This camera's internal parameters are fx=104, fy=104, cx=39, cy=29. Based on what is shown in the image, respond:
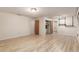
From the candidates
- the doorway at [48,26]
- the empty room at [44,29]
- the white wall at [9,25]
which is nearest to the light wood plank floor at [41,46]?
the empty room at [44,29]

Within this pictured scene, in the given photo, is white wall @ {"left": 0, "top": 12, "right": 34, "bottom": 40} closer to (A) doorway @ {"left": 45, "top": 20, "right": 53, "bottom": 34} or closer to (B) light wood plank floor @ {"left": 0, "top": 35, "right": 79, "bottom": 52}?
(B) light wood plank floor @ {"left": 0, "top": 35, "right": 79, "bottom": 52}

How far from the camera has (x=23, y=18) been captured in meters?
6.79

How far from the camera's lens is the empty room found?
3.27 meters

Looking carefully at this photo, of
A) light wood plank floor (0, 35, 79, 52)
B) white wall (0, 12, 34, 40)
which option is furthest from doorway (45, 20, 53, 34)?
white wall (0, 12, 34, 40)

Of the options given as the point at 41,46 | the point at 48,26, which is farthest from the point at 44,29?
the point at 41,46

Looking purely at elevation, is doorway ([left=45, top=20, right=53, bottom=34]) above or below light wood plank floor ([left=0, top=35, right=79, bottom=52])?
above

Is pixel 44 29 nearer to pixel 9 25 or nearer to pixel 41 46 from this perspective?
pixel 41 46

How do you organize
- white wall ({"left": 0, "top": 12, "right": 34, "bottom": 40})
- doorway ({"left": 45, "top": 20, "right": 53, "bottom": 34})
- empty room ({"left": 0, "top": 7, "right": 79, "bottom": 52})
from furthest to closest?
white wall ({"left": 0, "top": 12, "right": 34, "bottom": 40}) < doorway ({"left": 45, "top": 20, "right": 53, "bottom": 34}) < empty room ({"left": 0, "top": 7, "right": 79, "bottom": 52})
